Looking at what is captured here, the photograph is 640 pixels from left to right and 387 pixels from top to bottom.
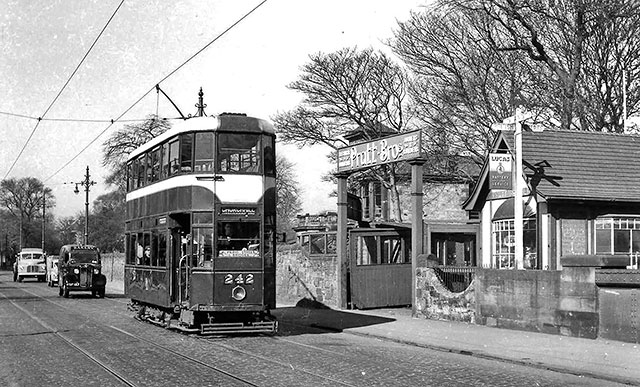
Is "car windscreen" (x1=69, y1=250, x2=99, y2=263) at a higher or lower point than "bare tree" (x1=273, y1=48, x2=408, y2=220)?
lower

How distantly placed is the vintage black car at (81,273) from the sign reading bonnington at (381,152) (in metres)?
15.7

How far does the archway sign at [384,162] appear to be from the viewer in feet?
69.4

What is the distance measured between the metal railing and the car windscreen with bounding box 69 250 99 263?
21025 mm

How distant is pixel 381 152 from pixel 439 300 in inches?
197

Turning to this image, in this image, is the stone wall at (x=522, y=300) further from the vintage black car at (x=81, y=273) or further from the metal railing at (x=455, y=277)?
the vintage black car at (x=81, y=273)

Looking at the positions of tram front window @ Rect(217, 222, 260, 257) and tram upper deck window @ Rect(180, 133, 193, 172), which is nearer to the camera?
tram front window @ Rect(217, 222, 260, 257)

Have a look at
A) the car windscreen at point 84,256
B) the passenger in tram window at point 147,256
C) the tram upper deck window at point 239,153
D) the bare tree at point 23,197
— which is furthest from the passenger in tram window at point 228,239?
the bare tree at point 23,197

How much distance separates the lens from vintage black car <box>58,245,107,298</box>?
34406 millimetres

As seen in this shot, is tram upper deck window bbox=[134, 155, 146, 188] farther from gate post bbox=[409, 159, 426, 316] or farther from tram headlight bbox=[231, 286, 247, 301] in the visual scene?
gate post bbox=[409, 159, 426, 316]

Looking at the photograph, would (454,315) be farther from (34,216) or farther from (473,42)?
(34,216)

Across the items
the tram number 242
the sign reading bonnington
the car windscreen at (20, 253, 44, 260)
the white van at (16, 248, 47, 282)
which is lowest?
the white van at (16, 248, 47, 282)

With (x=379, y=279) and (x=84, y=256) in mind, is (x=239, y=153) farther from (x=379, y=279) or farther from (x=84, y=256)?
(x=84, y=256)

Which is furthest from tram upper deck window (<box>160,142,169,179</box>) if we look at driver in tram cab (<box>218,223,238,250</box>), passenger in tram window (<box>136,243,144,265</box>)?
passenger in tram window (<box>136,243,144,265</box>)

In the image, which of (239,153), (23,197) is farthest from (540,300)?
(23,197)
